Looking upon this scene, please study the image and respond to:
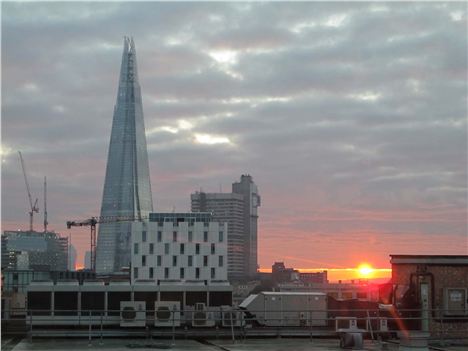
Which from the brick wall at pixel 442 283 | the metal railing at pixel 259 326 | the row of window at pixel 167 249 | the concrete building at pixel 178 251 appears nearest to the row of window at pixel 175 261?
the concrete building at pixel 178 251

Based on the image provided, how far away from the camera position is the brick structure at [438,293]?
35250 millimetres

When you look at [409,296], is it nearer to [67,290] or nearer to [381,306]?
[381,306]

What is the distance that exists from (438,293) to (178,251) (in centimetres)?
13880

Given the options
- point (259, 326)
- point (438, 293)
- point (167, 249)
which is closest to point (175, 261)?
point (167, 249)

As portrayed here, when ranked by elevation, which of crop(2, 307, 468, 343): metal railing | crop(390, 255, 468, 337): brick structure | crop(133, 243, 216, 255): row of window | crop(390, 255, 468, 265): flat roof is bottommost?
crop(2, 307, 468, 343): metal railing

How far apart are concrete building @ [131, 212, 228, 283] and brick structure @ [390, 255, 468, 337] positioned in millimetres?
135458

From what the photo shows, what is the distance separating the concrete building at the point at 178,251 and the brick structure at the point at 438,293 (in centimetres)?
13546

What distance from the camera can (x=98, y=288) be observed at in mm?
49594

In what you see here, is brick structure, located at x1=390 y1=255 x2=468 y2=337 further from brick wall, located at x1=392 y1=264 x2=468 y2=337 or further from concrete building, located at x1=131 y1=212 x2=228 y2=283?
concrete building, located at x1=131 y1=212 x2=228 y2=283

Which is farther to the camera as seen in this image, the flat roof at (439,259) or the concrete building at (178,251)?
the concrete building at (178,251)

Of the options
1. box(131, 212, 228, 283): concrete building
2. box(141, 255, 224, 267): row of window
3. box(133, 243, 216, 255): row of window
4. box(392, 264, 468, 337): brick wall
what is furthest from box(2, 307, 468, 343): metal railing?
box(133, 243, 216, 255): row of window

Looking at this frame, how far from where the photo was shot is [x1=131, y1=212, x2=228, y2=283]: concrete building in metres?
170

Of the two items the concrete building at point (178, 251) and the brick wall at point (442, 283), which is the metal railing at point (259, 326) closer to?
the brick wall at point (442, 283)

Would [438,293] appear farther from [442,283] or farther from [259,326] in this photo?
[259,326]
